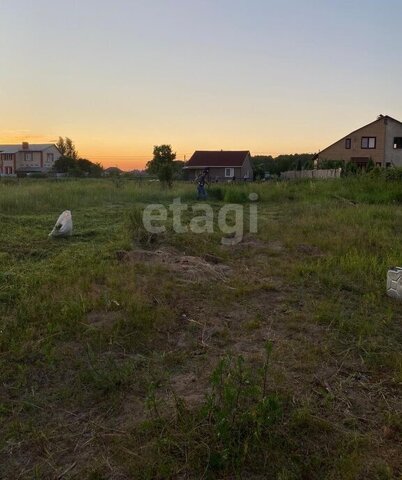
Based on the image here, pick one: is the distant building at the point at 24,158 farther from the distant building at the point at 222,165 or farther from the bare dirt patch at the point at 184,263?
the bare dirt patch at the point at 184,263

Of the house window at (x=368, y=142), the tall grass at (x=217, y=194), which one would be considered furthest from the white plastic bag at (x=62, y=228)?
the house window at (x=368, y=142)

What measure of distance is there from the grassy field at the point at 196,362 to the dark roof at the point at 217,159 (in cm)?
→ 3188

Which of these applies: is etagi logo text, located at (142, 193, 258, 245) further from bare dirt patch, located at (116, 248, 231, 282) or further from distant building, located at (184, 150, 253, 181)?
distant building, located at (184, 150, 253, 181)

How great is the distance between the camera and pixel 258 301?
3475 millimetres

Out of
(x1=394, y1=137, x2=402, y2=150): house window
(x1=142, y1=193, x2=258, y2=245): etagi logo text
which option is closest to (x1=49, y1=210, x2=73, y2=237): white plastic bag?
(x1=142, y1=193, x2=258, y2=245): etagi logo text

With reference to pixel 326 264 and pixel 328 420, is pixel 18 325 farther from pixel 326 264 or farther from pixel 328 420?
pixel 326 264

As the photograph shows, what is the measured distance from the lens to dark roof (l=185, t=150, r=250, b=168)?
3650 cm

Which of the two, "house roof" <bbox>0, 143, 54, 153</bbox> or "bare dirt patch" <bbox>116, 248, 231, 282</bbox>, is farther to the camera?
"house roof" <bbox>0, 143, 54, 153</bbox>

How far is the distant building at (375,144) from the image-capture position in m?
31.1

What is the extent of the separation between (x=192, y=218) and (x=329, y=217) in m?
2.52

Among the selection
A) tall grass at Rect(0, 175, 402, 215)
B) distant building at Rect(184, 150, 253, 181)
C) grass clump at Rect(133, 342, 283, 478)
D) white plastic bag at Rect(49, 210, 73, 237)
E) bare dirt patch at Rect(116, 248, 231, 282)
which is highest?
distant building at Rect(184, 150, 253, 181)

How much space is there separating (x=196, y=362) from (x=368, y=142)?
32.8 m

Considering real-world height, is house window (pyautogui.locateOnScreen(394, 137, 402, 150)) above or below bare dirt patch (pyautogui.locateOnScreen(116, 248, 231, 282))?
above

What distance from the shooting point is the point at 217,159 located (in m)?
37.2
